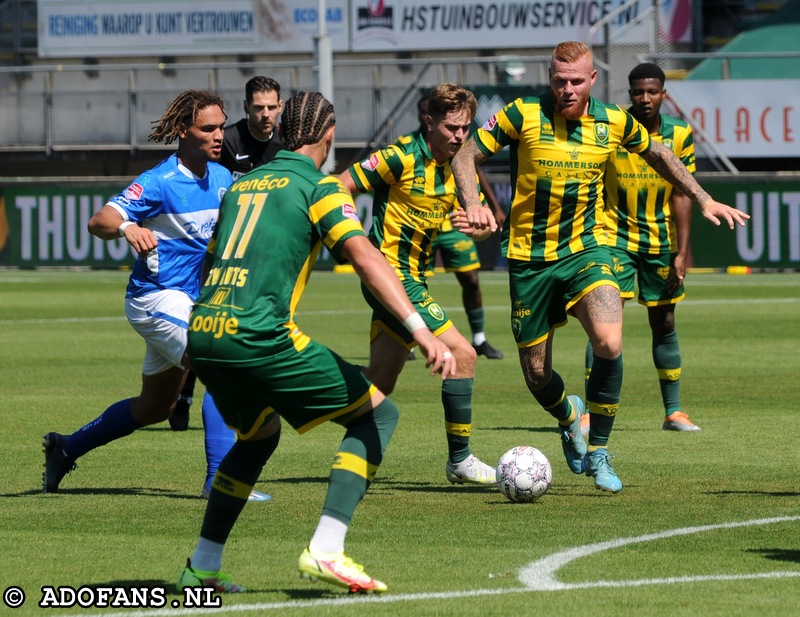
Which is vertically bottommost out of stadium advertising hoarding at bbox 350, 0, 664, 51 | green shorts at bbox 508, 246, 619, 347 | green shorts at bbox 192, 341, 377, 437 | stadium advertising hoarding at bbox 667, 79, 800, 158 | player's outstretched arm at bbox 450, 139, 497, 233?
green shorts at bbox 192, 341, 377, 437

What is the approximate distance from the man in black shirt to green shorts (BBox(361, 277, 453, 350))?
1451 millimetres

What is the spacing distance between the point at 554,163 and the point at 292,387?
3.31m

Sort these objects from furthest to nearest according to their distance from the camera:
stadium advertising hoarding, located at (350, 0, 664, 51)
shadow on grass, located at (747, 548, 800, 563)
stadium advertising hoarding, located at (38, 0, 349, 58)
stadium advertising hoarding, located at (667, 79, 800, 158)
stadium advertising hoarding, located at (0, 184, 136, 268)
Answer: stadium advertising hoarding, located at (38, 0, 349, 58)
stadium advertising hoarding, located at (350, 0, 664, 51)
stadium advertising hoarding, located at (0, 184, 136, 268)
stadium advertising hoarding, located at (667, 79, 800, 158)
shadow on grass, located at (747, 548, 800, 563)

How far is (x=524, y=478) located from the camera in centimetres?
798

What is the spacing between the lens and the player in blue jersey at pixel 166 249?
8.08 meters

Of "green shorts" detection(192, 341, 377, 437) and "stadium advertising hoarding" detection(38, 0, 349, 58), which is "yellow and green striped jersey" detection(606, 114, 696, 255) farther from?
"stadium advertising hoarding" detection(38, 0, 349, 58)

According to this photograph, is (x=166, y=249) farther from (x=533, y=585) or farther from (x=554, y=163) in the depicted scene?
(x=533, y=585)

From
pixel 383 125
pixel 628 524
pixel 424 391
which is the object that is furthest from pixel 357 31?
pixel 628 524

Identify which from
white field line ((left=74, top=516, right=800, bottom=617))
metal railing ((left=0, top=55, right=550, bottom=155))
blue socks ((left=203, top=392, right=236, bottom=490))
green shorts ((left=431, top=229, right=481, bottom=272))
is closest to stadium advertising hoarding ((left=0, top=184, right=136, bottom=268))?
metal railing ((left=0, top=55, right=550, bottom=155))

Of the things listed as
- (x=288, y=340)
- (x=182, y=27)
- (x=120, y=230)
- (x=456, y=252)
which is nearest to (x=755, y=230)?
(x=456, y=252)

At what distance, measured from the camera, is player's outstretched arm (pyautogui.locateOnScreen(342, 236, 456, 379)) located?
5527mm

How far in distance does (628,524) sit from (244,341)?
241 centimetres

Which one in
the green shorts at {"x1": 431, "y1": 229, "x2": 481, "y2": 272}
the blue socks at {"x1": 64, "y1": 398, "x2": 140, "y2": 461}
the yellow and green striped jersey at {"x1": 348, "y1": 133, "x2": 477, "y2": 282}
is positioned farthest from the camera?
the green shorts at {"x1": 431, "y1": 229, "x2": 481, "y2": 272}

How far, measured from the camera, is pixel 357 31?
36438 millimetres
